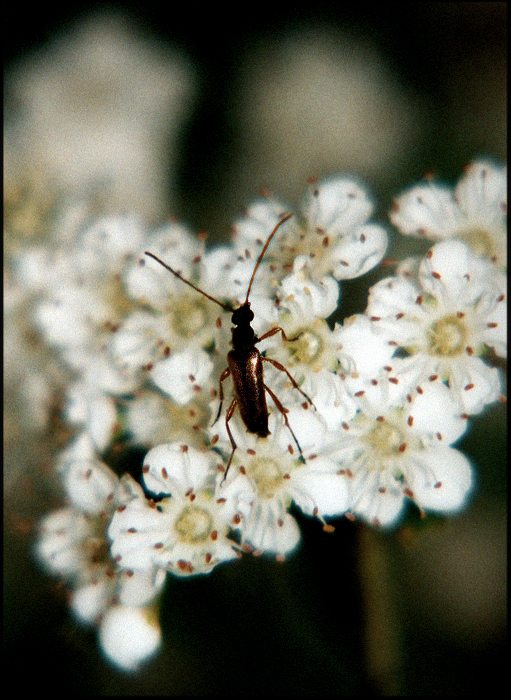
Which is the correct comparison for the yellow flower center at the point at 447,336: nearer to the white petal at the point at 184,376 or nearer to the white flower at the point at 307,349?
the white flower at the point at 307,349

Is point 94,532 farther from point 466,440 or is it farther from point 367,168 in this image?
point 367,168

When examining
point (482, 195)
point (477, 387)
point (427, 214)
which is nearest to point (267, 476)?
point (477, 387)

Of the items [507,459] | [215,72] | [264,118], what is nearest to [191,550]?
[507,459]

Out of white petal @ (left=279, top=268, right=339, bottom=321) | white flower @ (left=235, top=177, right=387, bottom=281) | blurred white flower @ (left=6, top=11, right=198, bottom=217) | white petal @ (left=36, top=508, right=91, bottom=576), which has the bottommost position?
white petal @ (left=36, top=508, right=91, bottom=576)

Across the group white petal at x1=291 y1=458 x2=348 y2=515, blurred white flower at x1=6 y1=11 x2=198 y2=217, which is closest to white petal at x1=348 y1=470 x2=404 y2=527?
white petal at x1=291 y1=458 x2=348 y2=515

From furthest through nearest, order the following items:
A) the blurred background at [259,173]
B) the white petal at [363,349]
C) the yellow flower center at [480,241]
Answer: the blurred background at [259,173], the yellow flower center at [480,241], the white petal at [363,349]

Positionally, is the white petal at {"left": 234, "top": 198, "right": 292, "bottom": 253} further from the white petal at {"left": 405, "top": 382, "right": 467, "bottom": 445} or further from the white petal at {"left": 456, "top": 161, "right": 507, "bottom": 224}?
the white petal at {"left": 405, "top": 382, "right": 467, "bottom": 445}

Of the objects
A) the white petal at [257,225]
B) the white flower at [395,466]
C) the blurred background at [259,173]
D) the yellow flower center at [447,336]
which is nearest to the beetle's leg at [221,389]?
the white flower at [395,466]
